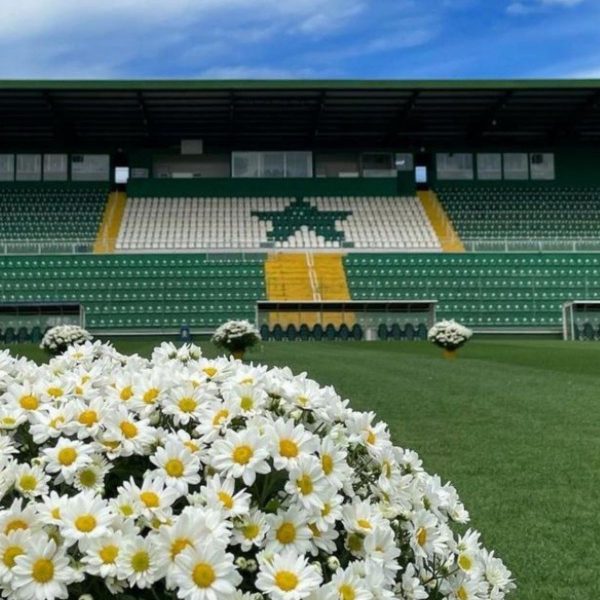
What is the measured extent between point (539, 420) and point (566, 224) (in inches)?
1183

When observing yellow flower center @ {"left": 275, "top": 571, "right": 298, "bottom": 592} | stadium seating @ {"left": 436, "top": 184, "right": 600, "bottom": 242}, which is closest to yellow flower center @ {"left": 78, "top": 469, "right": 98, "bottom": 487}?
yellow flower center @ {"left": 275, "top": 571, "right": 298, "bottom": 592}

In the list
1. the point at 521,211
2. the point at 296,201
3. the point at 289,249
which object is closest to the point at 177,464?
the point at 289,249

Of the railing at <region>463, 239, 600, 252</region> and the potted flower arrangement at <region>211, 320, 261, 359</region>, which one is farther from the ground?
the railing at <region>463, 239, 600, 252</region>

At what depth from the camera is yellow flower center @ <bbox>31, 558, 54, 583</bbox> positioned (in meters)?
1.44

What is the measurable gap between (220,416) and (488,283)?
30.0 metres

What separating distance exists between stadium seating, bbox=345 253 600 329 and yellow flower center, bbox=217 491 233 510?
29.1 metres

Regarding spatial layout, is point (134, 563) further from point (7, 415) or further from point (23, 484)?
point (7, 415)

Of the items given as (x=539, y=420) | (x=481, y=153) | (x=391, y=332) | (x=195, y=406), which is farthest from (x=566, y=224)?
(x=195, y=406)

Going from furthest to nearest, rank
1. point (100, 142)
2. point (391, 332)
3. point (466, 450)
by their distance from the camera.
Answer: point (100, 142) < point (391, 332) < point (466, 450)

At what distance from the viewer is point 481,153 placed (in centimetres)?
4047

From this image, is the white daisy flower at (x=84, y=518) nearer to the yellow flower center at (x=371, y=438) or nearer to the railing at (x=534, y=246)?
the yellow flower center at (x=371, y=438)

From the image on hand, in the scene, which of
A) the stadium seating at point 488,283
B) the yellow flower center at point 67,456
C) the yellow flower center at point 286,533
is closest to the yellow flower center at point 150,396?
the yellow flower center at point 67,456

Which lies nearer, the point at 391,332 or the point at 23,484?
the point at 23,484

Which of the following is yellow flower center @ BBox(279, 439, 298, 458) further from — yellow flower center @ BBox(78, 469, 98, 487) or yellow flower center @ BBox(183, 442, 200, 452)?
yellow flower center @ BBox(78, 469, 98, 487)
